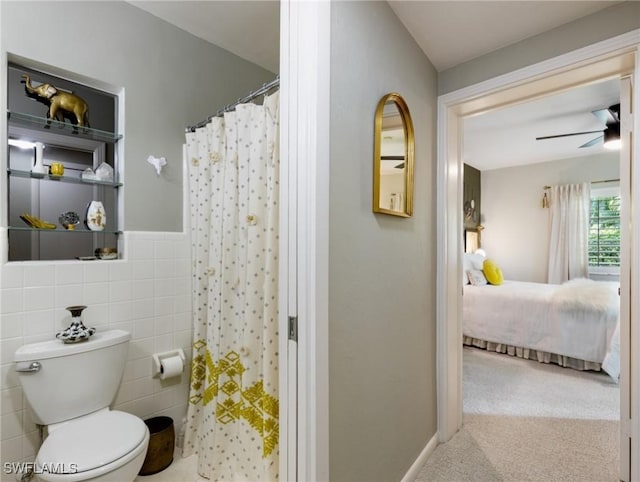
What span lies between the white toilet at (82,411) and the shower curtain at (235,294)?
41 centimetres

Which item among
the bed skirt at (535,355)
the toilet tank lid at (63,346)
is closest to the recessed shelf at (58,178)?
the toilet tank lid at (63,346)

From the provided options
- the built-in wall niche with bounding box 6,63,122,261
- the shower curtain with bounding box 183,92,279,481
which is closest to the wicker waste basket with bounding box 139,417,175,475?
the shower curtain with bounding box 183,92,279,481

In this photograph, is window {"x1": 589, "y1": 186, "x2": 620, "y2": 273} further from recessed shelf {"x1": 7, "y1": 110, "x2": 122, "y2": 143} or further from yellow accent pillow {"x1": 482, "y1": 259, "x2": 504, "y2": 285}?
recessed shelf {"x1": 7, "y1": 110, "x2": 122, "y2": 143}

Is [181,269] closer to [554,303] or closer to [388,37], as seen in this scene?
[388,37]

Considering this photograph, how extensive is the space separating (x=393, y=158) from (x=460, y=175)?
0.94 meters

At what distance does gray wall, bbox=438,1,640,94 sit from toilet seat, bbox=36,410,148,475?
2474mm

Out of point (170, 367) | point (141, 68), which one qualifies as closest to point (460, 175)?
point (141, 68)

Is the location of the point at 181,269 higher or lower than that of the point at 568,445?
higher

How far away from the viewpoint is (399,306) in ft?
5.19

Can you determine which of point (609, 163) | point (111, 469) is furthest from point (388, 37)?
point (609, 163)

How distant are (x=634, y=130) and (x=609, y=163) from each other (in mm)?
4667

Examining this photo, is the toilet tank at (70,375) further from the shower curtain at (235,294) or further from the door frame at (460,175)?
the door frame at (460,175)

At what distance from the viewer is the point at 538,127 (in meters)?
3.76

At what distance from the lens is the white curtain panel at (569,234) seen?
16.7ft
